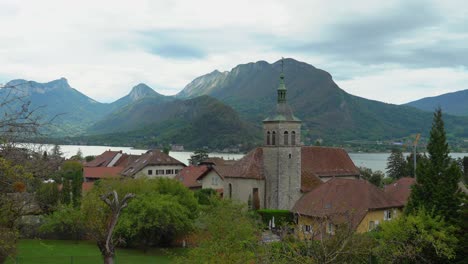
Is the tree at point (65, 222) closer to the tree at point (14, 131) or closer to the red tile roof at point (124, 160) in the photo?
the tree at point (14, 131)

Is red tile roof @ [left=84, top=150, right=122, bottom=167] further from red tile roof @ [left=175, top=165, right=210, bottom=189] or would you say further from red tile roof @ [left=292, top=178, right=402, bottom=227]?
red tile roof @ [left=292, top=178, right=402, bottom=227]

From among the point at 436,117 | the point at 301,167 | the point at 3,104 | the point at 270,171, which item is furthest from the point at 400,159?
the point at 3,104

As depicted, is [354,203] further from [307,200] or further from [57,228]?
[57,228]

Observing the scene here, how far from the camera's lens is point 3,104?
29.5 feet

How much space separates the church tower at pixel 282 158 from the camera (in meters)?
46.1

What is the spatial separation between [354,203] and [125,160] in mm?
59112

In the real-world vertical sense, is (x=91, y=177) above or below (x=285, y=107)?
below

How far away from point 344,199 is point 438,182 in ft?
39.8

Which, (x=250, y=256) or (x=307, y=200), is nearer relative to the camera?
(x=250, y=256)

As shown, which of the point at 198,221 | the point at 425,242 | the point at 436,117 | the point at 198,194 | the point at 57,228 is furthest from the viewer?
the point at 198,194

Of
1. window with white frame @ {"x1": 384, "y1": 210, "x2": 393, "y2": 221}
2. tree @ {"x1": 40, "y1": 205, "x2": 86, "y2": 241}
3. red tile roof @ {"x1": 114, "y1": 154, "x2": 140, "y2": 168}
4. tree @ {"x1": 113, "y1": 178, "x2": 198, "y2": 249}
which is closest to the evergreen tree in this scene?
window with white frame @ {"x1": 384, "y1": 210, "x2": 393, "y2": 221}

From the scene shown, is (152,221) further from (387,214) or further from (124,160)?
(124,160)

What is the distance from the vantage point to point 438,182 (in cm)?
2830

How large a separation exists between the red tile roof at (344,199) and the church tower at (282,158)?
3.36 m
